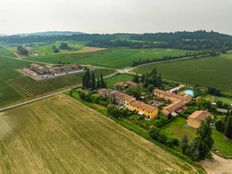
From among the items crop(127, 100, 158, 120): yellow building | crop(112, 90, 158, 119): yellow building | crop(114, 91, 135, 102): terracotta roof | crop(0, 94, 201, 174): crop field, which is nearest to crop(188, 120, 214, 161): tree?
crop(0, 94, 201, 174): crop field

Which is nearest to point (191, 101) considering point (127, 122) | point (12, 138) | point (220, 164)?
point (127, 122)

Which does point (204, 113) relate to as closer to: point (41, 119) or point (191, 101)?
point (191, 101)

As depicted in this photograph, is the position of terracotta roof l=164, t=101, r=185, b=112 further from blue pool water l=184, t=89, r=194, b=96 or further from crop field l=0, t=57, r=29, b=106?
crop field l=0, t=57, r=29, b=106

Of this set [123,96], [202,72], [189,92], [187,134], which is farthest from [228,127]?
[202,72]

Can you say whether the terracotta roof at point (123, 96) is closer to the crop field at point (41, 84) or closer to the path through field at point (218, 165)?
the crop field at point (41, 84)

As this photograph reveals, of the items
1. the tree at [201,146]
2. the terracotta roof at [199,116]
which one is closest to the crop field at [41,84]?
the terracotta roof at [199,116]
